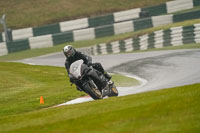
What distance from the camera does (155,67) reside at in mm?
16156

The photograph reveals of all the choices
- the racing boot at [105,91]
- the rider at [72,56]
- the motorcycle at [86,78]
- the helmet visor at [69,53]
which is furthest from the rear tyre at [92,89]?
the helmet visor at [69,53]

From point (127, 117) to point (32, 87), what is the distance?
890cm

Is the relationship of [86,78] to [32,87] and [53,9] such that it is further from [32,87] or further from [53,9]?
[53,9]

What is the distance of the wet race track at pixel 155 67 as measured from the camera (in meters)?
12.5

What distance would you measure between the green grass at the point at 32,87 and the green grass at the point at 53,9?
12055 mm

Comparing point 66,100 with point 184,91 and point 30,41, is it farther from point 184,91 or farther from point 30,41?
point 30,41

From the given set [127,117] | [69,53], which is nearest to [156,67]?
[69,53]

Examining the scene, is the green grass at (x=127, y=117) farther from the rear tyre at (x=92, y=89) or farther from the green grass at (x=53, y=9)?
the green grass at (x=53, y=9)

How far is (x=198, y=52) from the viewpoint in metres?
17.5

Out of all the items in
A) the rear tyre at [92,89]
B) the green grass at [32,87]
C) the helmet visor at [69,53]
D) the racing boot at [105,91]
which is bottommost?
the green grass at [32,87]

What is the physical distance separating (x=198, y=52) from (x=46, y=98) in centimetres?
720

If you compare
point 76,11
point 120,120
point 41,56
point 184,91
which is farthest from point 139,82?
point 76,11

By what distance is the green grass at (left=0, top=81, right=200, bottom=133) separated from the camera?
19.9 ft

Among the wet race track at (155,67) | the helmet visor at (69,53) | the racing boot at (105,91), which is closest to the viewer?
the helmet visor at (69,53)
